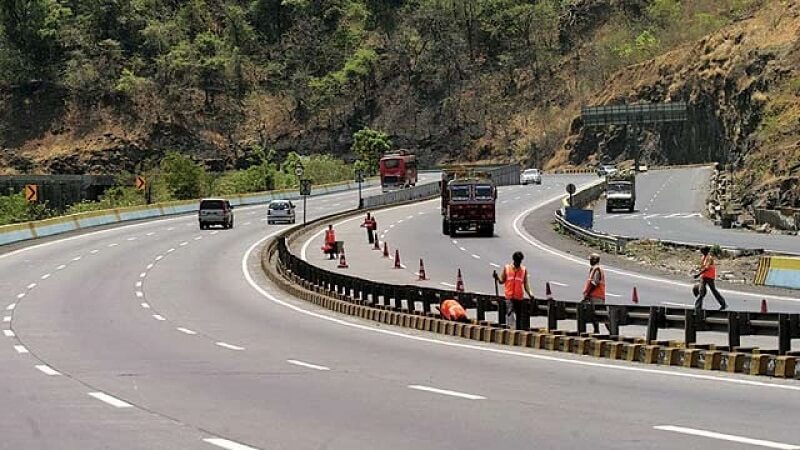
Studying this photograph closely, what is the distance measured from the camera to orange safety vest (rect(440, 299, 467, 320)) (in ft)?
84.8

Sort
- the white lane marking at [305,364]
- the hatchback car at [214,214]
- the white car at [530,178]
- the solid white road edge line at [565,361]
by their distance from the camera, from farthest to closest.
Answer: the white car at [530,178], the hatchback car at [214,214], the white lane marking at [305,364], the solid white road edge line at [565,361]

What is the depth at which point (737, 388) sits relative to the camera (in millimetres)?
15695

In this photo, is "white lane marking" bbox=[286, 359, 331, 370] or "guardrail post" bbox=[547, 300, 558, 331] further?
"guardrail post" bbox=[547, 300, 558, 331]

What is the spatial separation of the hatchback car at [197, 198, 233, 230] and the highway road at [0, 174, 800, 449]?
40203 millimetres

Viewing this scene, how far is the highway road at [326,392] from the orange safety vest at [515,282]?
4.26 ft

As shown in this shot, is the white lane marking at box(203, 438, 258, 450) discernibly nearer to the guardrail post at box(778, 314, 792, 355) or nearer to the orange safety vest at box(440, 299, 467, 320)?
the guardrail post at box(778, 314, 792, 355)

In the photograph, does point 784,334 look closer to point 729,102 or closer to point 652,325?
point 652,325

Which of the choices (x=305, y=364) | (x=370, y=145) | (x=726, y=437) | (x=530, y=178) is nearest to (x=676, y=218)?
(x=530, y=178)

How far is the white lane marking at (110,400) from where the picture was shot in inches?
575

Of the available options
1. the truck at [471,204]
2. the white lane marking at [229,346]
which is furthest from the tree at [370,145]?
the white lane marking at [229,346]

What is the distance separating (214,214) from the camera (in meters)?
72.1

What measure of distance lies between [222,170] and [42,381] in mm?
147596

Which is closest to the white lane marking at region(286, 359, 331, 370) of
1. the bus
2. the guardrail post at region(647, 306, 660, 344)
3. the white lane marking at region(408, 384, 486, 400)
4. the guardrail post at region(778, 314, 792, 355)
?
the white lane marking at region(408, 384, 486, 400)

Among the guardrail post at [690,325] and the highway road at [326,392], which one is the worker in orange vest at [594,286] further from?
the guardrail post at [690,325]
